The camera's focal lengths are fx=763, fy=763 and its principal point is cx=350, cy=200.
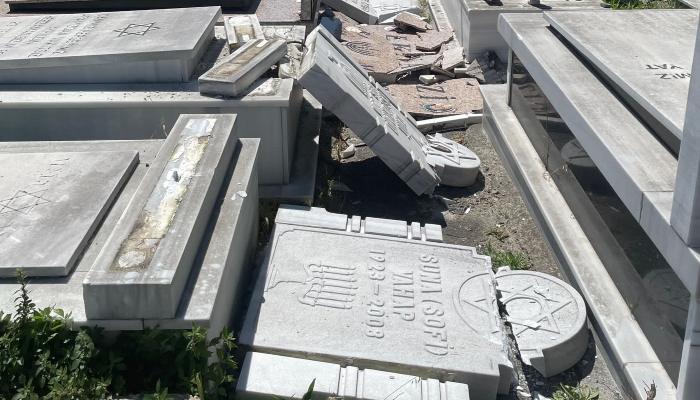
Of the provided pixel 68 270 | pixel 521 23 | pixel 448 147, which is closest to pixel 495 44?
pixel 521 23

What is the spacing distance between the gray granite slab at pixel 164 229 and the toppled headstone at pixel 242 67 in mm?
655

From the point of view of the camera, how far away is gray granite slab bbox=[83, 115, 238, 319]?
2.89 meters

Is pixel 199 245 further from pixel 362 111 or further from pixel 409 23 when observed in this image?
pixel 409 23

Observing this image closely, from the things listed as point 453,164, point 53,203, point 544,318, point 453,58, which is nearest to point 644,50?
point 453,164

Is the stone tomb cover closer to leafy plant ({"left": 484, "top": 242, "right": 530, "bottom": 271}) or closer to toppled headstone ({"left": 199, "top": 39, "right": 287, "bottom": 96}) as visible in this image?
toppled headstone ({"left": 199, "top": 39, "right": 287, "bottom": 96})

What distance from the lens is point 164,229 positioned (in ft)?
10.7

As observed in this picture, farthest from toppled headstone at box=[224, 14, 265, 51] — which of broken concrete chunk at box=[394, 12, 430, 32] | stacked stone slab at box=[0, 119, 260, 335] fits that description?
broken concrete chunk at box=[394, 12, 430, 32]

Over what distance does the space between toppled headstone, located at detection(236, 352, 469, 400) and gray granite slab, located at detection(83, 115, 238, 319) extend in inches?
18.7

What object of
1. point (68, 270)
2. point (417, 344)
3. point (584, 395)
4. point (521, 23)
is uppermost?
point (521, 23)

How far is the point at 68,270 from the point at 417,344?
1548 mm

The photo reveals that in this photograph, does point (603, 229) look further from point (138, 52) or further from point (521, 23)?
point (138, 52)

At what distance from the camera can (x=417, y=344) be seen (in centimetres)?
340

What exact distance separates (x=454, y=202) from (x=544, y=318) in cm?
180

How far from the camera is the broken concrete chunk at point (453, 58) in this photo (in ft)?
26.4
